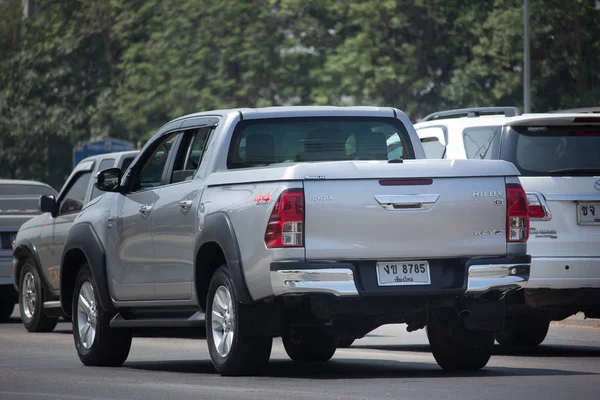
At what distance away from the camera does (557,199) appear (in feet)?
40.8

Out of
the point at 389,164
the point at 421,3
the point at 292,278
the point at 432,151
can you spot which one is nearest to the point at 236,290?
the point at 292,278

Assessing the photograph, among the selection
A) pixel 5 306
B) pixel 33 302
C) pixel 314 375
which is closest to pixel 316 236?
pixel 314 375

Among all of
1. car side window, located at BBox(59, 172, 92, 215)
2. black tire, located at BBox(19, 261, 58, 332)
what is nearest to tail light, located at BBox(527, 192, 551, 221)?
car side window, located at BBox(59, 172, 92, 215)

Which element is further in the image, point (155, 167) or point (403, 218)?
point (155, 167)

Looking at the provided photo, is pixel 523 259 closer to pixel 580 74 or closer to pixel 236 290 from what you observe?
pixel 236 290

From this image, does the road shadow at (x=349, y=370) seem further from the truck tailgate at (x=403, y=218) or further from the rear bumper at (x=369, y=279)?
the truck tailgate at (x=403, y=218)

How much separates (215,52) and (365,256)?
36980 mm

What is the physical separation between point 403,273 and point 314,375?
55.6 inches

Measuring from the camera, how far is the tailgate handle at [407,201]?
32.3 ft

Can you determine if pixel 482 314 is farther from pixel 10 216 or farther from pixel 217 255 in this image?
pixel 10 216

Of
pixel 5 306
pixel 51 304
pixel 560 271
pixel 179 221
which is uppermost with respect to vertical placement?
pixel 179 221

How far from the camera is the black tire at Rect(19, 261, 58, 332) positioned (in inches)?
677

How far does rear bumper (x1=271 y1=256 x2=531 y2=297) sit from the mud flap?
0.12 metres

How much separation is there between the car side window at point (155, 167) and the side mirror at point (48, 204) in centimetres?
415
